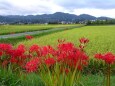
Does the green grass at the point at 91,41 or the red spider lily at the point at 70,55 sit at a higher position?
the red spider lily at the point at 70,55

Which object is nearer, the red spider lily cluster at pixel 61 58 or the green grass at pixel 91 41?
the red spider lily cluster at pixel 61 58

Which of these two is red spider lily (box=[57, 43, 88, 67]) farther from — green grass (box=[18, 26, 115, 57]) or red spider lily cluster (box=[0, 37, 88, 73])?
green grass (box=[18, 26, 115, 57])

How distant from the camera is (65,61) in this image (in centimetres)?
543

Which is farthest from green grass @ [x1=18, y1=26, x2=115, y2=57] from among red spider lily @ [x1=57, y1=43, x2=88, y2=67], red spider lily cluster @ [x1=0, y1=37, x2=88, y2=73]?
red spider lily @ [x1=57, y1=43, x2=88, y2=67]

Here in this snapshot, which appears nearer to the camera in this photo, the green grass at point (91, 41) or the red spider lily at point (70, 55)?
the red spider lily at point (70, 55)

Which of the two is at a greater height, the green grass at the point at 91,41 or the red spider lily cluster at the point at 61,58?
the red spider lily cluster at the point at 61,58

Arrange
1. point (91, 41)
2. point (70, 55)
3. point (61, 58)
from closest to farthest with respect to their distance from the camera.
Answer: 1. point (70, 55)
2. point (61, 58)
3. point (91, 41)

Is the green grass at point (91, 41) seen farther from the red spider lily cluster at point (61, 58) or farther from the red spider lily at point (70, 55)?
the red spider lily at point (70, 55)

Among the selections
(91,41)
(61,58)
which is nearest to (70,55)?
(61,58)

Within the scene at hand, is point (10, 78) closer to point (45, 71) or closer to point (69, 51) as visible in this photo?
point (45, 71)

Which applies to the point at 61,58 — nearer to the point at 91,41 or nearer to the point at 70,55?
the point at 70,55

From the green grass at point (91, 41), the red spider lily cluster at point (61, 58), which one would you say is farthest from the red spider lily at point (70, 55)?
the green grass at point (91, 41)

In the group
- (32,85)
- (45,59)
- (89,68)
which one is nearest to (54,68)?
(45,59)

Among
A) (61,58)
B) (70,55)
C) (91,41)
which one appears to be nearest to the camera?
(70,55)
